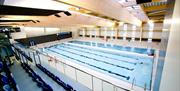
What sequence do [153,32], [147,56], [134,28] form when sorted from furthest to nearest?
[134,28] < [153,32] < [147,56]

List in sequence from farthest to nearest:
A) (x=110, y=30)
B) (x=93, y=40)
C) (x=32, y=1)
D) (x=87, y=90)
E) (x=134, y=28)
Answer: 1. (x=93, y=40)
2. (x=110, y=30)
3. (x=134, y=28)
4. (x=87, y=90)
5. (x=32, y=1)

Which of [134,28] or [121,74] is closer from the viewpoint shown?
[121,74]

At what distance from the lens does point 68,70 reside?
680cm

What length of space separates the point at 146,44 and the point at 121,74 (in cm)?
605

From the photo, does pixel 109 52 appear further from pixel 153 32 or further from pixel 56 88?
pixel 56 88

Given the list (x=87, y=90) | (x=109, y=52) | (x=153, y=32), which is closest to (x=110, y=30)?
(x=109, y=52)

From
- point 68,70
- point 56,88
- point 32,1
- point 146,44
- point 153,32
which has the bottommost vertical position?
point 56,88

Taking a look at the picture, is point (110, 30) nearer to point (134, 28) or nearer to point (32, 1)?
point (134, 28)

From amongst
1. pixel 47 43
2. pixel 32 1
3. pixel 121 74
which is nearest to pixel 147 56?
pixel 121 74

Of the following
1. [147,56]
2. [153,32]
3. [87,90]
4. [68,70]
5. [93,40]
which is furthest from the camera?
[93,40]

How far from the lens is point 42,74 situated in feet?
24.8

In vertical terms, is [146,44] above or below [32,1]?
below

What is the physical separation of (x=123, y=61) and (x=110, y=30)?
6614mm

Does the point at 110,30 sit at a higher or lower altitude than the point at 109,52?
higher
